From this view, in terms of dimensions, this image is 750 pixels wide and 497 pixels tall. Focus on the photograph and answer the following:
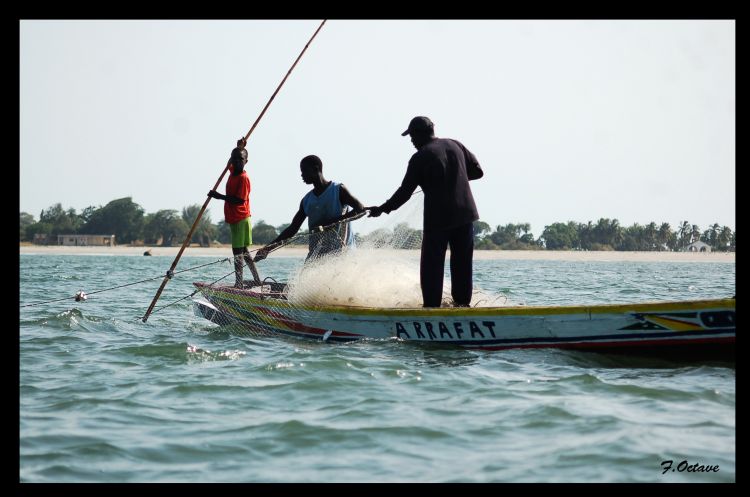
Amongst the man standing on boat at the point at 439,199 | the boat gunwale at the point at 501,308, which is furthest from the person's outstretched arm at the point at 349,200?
the boat gunwale at the point at 501,308

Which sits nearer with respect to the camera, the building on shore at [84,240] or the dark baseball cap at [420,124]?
the dark baseball cap at [420,124]

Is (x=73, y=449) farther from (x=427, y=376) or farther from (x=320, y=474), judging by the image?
(x=427, y=376)

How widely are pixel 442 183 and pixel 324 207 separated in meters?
1.68

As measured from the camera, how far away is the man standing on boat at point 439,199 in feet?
25.7

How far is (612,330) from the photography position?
6.85 meters

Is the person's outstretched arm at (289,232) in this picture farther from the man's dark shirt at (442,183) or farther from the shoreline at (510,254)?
the shoreline at (510,254)

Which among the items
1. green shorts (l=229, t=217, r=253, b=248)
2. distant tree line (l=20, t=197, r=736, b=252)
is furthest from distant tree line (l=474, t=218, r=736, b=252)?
green shorts (l=229, t=217, r=253, b=248)

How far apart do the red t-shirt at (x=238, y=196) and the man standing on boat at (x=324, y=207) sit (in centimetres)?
108

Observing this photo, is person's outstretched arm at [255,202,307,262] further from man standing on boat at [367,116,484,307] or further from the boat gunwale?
man standing on boat at [367,116,484,307]

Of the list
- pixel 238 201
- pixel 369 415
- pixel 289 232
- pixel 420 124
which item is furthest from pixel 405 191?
pixel 369 415

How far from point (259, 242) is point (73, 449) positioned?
74.6m

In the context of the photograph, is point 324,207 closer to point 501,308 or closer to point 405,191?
point 405,191

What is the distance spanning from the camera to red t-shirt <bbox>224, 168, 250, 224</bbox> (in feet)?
32.7

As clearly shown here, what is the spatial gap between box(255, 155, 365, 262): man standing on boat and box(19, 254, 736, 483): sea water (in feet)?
3.81
